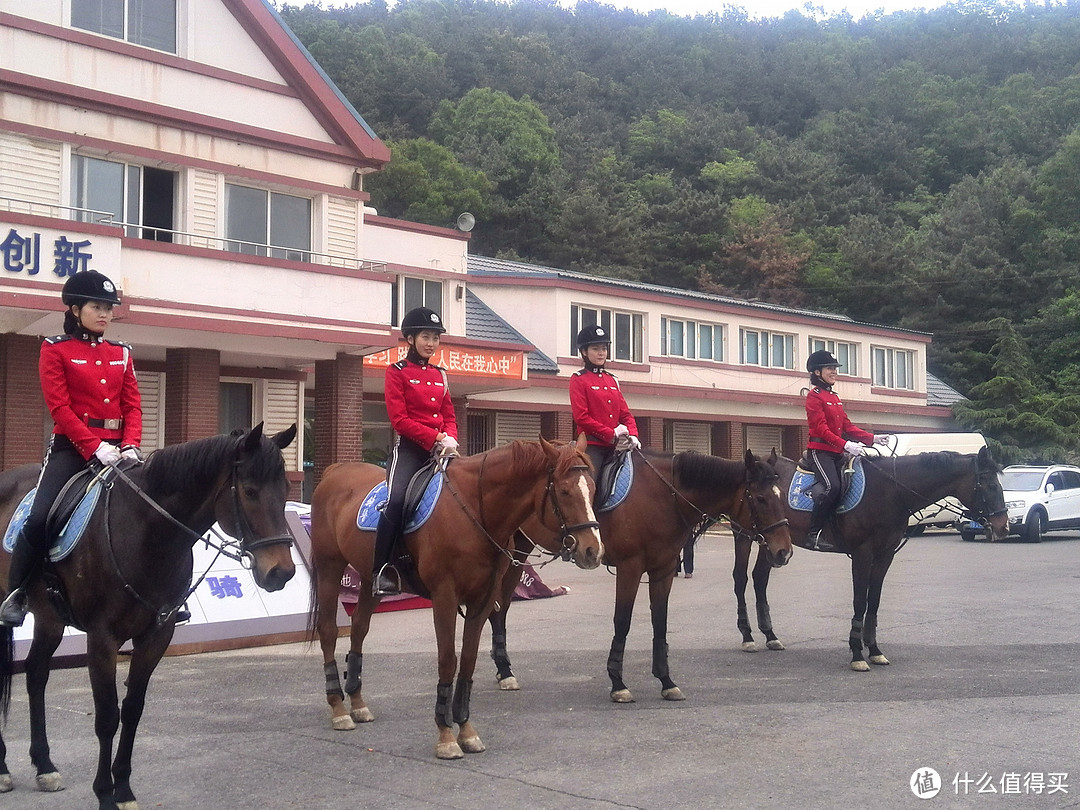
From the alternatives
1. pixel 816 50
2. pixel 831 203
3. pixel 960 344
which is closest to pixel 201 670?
pixel 960 344

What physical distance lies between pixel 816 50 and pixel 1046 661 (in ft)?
325

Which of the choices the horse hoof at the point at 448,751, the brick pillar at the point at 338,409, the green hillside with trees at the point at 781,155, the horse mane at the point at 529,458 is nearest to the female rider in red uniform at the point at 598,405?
the horse mane at the point at 529,458

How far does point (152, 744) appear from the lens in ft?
24.1

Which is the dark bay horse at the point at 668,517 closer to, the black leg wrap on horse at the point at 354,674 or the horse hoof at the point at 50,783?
the black leg wrap on horse at the point at 354,674

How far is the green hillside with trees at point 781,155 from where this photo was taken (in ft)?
182

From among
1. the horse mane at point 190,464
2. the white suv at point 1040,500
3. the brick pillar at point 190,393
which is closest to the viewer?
the horse mane at point 190,464

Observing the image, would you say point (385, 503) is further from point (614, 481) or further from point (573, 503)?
point (614, 481)

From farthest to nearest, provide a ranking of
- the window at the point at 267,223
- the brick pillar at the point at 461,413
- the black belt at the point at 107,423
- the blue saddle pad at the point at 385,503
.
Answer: the brick pillar at the point at 461,413 < the window at the point at 267,223 < the blue saddle pad at the point at 385,503 < the black belt at the point at 107,423

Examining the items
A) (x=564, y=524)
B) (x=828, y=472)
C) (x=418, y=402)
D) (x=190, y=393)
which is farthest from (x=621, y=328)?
(x=564, y=524)

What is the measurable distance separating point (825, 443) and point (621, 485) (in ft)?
9.59

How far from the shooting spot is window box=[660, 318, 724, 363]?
35.5 m

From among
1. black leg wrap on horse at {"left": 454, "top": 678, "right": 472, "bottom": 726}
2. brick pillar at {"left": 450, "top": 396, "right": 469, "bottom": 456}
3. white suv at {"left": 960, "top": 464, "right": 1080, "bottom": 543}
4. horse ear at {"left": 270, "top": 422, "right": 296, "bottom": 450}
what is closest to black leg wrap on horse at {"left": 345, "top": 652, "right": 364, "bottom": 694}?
black leg wrap on horse at {"left": 454, "top": 678, "right": 472, "bottom": 726}

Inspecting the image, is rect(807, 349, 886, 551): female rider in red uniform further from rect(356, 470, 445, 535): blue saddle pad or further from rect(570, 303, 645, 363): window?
rect(570, 303, 645, 363): window

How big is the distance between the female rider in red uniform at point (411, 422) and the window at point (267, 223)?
1237 centimetres
